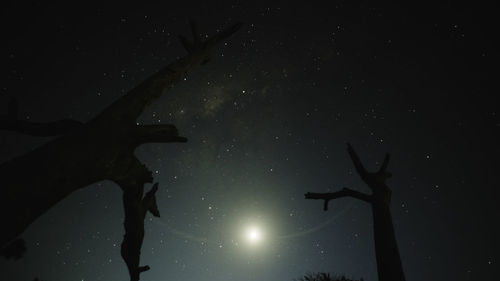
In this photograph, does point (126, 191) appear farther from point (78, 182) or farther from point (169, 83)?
point (169, 83)

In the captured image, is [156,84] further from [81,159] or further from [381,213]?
[381,213]

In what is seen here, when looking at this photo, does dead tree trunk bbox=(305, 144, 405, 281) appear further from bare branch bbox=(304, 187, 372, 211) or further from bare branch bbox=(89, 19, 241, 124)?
bare branch bbox=(89, 19, 241, 124)

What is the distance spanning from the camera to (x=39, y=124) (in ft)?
10.5

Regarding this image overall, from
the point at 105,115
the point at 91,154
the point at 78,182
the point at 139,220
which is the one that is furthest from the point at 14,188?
the point at 139,220

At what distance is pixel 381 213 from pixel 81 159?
19.4 feet

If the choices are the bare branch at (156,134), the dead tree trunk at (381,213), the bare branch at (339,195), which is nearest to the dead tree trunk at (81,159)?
the bare branch at (156,134)

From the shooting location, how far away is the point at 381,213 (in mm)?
6359

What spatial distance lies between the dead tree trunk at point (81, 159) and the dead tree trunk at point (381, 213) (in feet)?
13.9

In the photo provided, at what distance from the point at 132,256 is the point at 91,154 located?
142cm

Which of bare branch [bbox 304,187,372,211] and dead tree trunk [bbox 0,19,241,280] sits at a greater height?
bare branch [bbox 304,187,372,211]

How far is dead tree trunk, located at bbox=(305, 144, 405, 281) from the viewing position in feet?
18.3

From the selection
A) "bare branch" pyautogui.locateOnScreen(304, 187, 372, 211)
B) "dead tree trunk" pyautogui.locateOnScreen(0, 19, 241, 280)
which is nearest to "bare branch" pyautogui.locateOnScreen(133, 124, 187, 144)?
"dead tree trunk" pyautogui.locateOnScreen(0, 19, 241, 280)

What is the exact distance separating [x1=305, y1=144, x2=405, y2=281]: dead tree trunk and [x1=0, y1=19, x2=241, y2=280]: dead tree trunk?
4.24 m

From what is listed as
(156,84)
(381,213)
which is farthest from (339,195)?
(156,84)
